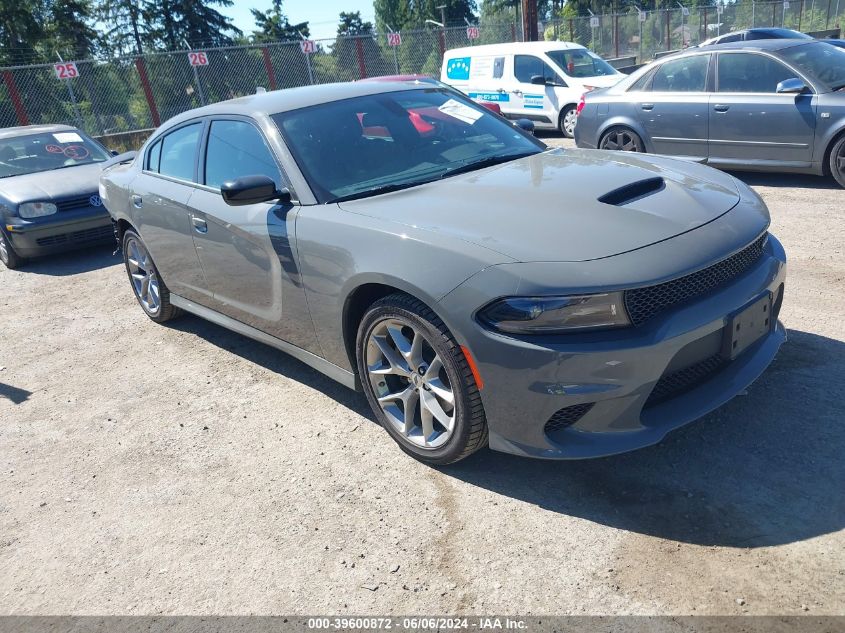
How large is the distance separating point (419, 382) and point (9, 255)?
6.98m

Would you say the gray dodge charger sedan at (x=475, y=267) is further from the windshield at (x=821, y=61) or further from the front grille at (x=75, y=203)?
the windshield at (x=821, y=61)

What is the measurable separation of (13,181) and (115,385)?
5.02m

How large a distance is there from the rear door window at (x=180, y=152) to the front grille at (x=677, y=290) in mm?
2998

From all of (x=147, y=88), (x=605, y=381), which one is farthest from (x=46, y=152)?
(x=147, y=88)

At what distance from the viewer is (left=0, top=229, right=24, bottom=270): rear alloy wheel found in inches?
315

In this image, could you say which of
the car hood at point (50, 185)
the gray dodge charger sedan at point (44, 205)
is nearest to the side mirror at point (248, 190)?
the gray dodge charger sedan at point (44, 205)

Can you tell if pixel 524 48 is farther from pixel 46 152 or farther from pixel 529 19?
pixel 46 152

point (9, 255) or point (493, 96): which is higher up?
point (493, 96)

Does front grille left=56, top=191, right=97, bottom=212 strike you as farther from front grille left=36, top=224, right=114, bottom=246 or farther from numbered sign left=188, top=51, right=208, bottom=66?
numbered sign left=188, top=51, right=208, bottom=66

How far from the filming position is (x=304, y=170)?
3.59 metres

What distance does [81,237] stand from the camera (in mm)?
8086

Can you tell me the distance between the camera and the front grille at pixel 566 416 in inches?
104

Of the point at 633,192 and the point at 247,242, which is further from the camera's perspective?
the point at 247,242

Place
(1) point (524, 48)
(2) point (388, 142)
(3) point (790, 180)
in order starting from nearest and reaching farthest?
(2) point (388, 142), (3) point (790, 180), (1) point (524, 48)
